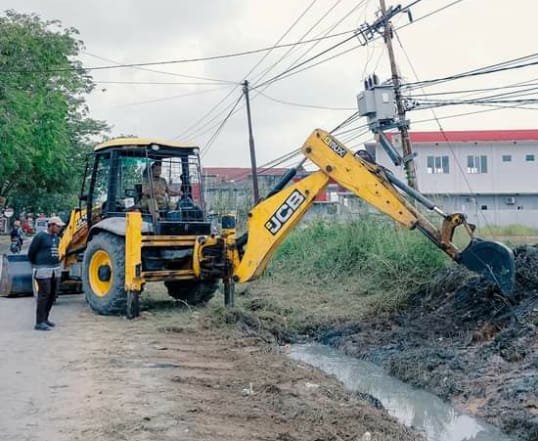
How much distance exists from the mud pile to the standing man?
462 cm

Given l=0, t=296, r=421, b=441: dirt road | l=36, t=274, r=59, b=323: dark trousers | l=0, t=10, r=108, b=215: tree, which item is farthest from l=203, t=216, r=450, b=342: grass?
l=0, t=10, r=108, b=215: tree

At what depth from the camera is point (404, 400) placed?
8.55 meters

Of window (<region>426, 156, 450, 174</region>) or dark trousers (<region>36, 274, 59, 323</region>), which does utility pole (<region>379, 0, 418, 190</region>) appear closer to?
→ dark trousers (<region>36, 274, 59, 323</region>)

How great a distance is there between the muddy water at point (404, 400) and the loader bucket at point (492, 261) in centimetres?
194

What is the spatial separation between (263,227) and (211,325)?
185 cm

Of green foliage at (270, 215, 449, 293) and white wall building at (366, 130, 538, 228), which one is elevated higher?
white wall building at (366, 130, 538, 228)

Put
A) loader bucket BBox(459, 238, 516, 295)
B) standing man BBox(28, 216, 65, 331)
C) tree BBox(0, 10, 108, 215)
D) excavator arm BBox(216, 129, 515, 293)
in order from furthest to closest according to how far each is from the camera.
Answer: tree BBox(0, 10, 108, 215) < standing man BBox(28, 216, 65, 331) < excavator arm BBox(216, 129, 515, 293) < loader bucket BBox(459, 238, 516, 295)

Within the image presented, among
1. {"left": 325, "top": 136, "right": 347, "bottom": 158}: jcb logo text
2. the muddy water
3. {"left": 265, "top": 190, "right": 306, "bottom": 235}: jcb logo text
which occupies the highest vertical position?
{"left": 325, "top": 136, "right": 347, "bottom": 158}: jcb logo text

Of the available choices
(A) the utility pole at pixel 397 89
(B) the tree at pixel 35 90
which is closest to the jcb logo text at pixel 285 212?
(A) the utility pole at pixel 397 89

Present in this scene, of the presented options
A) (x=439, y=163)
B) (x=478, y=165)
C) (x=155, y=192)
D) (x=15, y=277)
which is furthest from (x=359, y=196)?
(x=478, y=165)

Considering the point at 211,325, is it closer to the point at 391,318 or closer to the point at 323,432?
the point at 391,318

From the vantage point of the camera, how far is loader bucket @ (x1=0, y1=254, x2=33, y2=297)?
15.7 meters

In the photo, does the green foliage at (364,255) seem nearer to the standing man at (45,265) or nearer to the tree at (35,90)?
the standing man at (45,265)

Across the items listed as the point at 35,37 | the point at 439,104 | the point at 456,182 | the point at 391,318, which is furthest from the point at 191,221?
the point at 456,182
